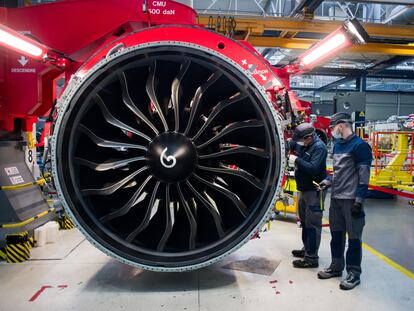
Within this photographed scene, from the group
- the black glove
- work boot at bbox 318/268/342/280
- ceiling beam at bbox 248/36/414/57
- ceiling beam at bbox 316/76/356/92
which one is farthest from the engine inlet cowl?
ceiling beam at bbox 316/76/356/92

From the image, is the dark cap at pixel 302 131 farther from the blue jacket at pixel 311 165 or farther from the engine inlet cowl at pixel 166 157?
the engine inlet cowl at pixel 166 157

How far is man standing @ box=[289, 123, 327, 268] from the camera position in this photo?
9.42ft

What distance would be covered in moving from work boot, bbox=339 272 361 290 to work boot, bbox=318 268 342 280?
0.15 metres

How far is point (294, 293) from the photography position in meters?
2.42

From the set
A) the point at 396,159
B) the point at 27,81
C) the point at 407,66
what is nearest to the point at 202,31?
the point at 27,81

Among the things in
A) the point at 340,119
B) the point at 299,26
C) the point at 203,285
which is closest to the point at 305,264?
the point at 203,285

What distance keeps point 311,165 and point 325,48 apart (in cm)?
104

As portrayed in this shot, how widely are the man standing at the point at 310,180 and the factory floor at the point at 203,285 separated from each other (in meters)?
0.20

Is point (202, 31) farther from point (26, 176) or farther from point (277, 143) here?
point (26, 176)

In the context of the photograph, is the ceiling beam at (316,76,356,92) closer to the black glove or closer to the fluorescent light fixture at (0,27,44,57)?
the black glove

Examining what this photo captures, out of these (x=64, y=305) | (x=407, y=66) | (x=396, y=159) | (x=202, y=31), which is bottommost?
(x=64, y=305)

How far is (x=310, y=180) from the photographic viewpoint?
2.93m

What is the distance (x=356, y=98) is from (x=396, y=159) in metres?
1.67

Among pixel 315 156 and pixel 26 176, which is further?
pixel 26 176
